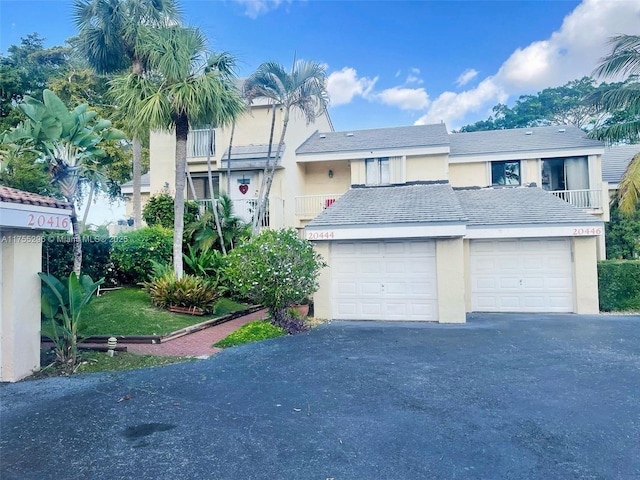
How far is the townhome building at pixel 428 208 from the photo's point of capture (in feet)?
40.0

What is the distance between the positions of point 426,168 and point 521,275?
7028 mm

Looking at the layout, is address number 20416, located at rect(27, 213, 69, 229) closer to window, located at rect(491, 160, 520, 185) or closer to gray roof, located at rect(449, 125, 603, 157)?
gray roof, located at rect(449, 125, 603, 157)

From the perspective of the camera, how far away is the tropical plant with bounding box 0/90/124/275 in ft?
29.9

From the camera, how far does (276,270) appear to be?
1041cm

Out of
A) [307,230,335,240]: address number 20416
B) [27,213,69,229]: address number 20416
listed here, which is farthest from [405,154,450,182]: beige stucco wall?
[27,213,69,229]: address number 20416

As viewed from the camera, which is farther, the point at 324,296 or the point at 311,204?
the point at 311,204

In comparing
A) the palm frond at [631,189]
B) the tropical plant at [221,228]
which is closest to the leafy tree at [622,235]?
the palm frond at [631,189]

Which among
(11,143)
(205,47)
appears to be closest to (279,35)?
(205,47)

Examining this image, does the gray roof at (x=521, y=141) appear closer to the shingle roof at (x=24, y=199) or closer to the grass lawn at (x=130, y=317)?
the grass lawn at (x=130, y=317)

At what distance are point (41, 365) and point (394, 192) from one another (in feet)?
42.7

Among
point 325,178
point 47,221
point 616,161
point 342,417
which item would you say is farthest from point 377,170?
point 342,417

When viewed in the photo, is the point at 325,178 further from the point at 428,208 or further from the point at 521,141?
the point at 521,141

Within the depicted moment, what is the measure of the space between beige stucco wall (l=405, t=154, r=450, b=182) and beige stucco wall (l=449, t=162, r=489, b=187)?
115cm

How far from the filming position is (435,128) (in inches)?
815
